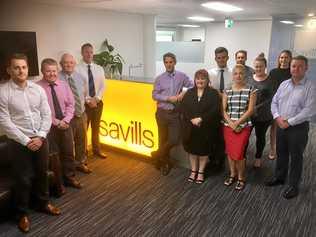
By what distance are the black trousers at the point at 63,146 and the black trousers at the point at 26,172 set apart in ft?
1.34

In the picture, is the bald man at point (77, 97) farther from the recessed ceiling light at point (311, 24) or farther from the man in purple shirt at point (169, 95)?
the recessed ceiling light at point (311, 24)

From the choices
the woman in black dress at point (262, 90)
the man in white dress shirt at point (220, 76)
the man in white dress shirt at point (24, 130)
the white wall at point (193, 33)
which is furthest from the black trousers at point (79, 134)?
the white wall at point (193, 33)

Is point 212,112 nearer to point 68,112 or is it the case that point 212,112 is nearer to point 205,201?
point 205,201

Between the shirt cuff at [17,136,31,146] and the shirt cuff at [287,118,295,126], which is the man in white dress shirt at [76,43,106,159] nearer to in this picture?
the shirt cuff at [17,136,31,146]

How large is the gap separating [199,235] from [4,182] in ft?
6.27

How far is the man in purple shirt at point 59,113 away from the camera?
2.98 meters

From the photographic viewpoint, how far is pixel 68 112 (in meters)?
3.15

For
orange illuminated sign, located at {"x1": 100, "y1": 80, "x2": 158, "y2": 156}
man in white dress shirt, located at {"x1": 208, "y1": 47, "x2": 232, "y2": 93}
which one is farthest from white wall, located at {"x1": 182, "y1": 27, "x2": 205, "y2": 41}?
man in white dress shirt, located at {"x1": 208, "y1": 47, "x2": 232, "y2": 93}

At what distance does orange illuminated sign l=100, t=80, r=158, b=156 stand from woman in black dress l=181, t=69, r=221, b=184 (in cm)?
69

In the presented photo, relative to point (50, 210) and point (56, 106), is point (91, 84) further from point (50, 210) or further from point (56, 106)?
point (50, 210)

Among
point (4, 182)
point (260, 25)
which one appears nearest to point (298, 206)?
point (4, 182)

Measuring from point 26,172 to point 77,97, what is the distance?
1.13 meters

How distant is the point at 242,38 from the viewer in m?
9.66

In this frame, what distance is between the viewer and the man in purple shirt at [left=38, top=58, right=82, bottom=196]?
9.77ft
